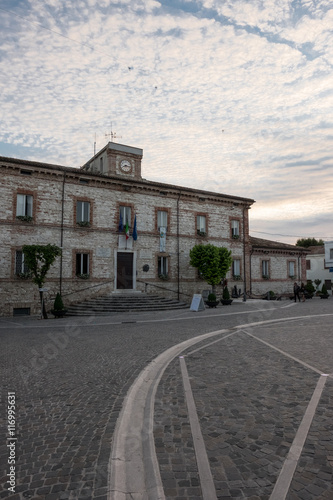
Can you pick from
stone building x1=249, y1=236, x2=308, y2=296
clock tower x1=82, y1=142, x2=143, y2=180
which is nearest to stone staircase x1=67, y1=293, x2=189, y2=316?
stone building x1=249, y1=236, x2=308, y2=296

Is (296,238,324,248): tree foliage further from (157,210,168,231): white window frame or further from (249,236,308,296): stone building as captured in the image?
(157,210,168,231): white window frame

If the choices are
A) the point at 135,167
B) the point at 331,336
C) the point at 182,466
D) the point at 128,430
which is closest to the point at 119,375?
the point at 128,430

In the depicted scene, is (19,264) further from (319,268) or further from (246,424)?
(319,268)

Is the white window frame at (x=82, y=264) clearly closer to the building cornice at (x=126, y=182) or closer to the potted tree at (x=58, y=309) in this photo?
the potted tree at (x=58, y=309)

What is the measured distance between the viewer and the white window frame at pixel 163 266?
2678 centimetres

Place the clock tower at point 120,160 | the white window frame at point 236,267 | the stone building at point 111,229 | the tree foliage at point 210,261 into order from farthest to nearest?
the white window frame at point 236,267
the clock tower at point 120,160
the tree foliage at point 210,261
the stone building at point 111,229

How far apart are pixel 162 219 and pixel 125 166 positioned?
5829mm

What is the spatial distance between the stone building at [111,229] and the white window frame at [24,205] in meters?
0.06

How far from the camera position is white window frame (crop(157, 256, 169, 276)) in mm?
26781

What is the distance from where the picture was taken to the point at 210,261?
25703mm

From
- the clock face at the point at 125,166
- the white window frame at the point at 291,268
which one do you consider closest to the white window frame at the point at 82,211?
the clock face at the point at 125,166

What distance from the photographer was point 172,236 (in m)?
27.4

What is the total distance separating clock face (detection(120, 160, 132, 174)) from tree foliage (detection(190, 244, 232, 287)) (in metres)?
8.94

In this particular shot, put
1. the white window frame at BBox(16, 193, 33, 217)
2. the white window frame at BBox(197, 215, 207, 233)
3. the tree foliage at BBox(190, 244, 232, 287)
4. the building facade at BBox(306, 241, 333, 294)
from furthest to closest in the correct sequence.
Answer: the building facade at BBox(306, 241, 333, 294) → the white window frame at BBox(197, 215, 207, 233) → the tree foliage at BBox(190, 244, 232, 287) → the white window frame at BBox(16, 193, 33, 217)
